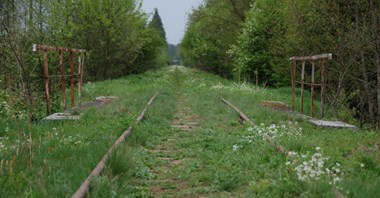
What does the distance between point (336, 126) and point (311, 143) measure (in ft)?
9.67

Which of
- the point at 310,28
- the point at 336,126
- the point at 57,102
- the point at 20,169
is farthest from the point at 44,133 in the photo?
the point at 310,28

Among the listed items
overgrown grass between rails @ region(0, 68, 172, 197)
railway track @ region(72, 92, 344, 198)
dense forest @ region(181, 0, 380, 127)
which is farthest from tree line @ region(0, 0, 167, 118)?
railway track @ region(72, 92, 344, 198)

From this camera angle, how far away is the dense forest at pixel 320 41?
486 inches

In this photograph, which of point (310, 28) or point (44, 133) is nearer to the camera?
point (44, 133)

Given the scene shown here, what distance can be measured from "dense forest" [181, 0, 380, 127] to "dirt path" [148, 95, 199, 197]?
482cm

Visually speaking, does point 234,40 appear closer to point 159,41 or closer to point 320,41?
point 159,41

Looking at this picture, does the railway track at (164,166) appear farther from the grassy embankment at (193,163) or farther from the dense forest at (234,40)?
the dense forest at (234,40)

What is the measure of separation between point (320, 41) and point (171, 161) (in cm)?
1147

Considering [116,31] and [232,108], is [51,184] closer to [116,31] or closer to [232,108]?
[232,108]

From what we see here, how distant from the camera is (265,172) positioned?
5.41 meters

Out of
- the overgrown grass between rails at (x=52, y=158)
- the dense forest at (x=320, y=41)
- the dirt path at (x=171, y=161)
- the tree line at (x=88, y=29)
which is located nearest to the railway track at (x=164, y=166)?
the dirt path at (x=171, y=161)

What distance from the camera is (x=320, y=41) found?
53.7 feet

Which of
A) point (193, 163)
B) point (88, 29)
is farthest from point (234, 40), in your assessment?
point (193, 163)

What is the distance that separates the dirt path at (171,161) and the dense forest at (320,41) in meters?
4.82
